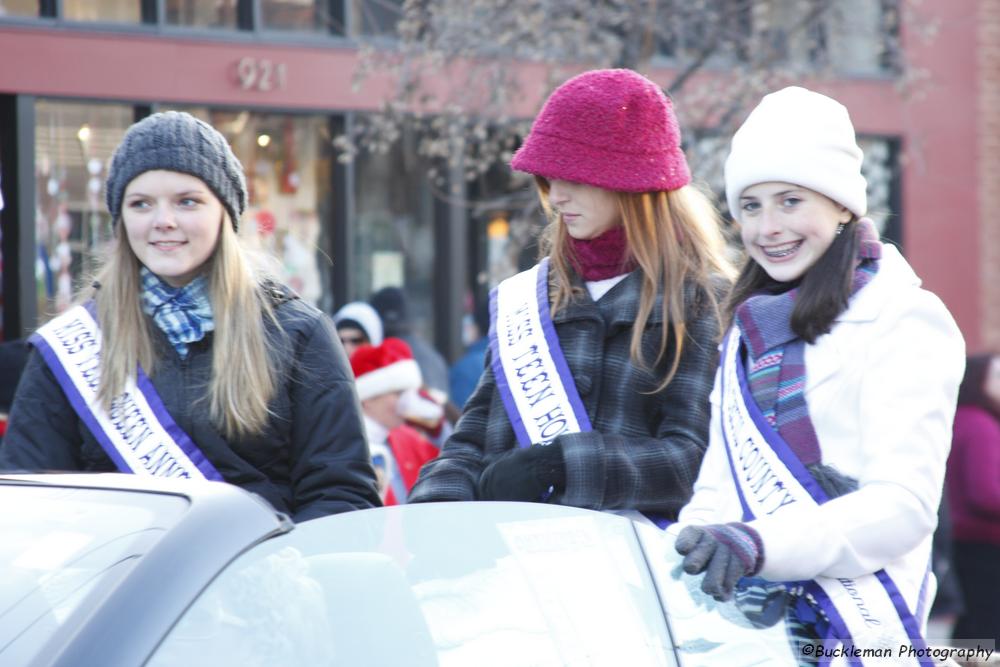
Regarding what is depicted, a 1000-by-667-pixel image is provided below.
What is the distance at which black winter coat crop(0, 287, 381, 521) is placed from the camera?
2.97m

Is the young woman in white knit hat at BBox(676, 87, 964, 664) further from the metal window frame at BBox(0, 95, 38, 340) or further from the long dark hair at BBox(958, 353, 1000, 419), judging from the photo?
the metal window frame at BBox(0, 95, 38, 340)

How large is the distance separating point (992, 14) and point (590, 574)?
1326 centimetres

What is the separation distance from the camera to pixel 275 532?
196 centimetres

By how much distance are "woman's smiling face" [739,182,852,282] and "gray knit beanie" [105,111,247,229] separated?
1.17 m

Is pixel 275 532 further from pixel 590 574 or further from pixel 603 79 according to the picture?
pixel 603 79

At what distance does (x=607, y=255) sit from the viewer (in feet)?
10.1

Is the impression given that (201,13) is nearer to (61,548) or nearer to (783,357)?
(783,357)

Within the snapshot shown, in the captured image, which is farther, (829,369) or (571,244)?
(571,244)

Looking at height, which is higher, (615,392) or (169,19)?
(169,19)

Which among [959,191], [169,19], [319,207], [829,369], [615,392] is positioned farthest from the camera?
[959,191]

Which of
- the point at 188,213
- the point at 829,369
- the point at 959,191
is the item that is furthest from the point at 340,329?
the point at 959,191

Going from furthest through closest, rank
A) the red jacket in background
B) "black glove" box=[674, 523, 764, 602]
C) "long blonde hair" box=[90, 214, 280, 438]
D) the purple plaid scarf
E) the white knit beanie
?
1. the red jacket in background
2. "long blonde hair" box=[90, 214, 280, 438]
3. the white knit beanie
4. the purple plaid scarf
5. "black glove" box=[674, 523, 764, 602]

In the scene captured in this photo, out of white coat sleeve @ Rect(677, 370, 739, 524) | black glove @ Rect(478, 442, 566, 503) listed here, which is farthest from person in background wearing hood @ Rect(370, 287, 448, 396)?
white coat sleeve @ Rect(677, 370, 739, 524)

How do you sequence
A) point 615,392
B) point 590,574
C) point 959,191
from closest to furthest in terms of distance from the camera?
point 590,574, point 615,392, point 959,191
